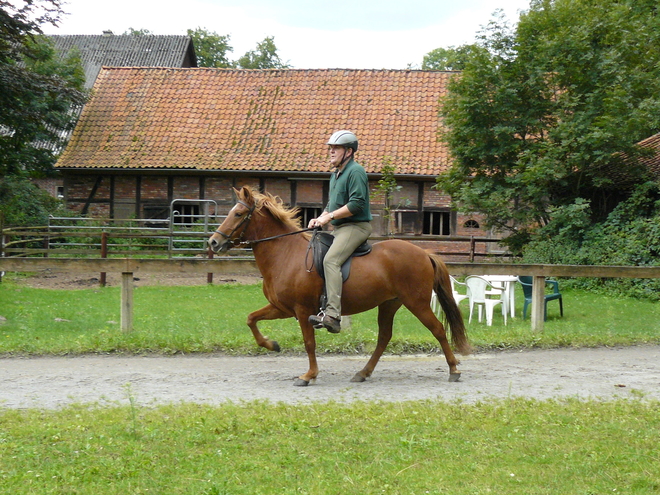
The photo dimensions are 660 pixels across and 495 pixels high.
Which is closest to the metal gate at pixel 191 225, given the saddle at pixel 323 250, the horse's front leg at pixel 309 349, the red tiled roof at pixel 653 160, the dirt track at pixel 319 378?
the red tiled roof at pixel 653 160

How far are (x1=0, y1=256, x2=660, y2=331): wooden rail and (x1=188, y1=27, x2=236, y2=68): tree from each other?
173 ft

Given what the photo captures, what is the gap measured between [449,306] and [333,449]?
11.4 feet

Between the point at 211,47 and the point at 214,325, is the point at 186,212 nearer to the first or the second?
the point at 214,325

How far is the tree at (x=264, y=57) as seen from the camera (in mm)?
65562

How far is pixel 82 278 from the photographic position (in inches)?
888

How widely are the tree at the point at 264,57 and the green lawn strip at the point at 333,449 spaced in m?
62.0

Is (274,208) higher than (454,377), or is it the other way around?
(274,208)

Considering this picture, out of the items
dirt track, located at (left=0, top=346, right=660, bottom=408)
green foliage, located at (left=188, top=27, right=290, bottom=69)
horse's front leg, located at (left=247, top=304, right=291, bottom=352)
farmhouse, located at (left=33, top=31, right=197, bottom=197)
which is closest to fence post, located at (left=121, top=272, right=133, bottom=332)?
dirt track, located at (left=0, top=346, right=660, bottom=408)

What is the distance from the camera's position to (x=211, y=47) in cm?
6144

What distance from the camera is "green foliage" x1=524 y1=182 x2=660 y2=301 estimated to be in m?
18.8

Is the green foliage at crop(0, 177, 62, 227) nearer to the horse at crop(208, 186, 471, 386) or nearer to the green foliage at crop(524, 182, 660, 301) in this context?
the green foliage at crop(524, 182, 660, 301)

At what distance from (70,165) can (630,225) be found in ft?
63.5

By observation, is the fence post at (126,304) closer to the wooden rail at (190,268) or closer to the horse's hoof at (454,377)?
the wooden rail at (190,268)

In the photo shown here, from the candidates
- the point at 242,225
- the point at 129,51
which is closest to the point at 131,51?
the point at 129,51
